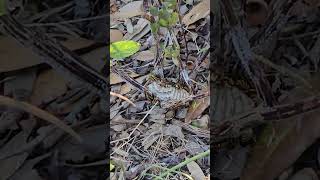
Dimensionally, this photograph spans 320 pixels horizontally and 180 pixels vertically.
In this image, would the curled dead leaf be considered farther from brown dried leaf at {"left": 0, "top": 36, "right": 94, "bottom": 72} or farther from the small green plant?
brown dried leaf at {"left": 0, "top": 36, "right": 94, "bottom": 72}

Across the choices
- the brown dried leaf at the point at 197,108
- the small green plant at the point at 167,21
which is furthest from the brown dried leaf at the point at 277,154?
the small green plant at the point at 167,21

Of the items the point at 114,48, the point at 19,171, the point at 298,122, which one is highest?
the point at 114,48

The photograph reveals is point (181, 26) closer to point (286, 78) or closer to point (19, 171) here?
point (286, 78)

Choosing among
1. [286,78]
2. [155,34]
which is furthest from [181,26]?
[286,78]

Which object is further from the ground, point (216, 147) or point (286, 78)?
point (286, 78)

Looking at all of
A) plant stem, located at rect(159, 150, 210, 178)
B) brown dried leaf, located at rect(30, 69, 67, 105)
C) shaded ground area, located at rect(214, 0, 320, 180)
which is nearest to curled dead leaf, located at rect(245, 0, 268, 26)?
shaded ground area, located at rect(214, 0, 320, 180)

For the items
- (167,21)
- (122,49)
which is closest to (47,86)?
(122,49)
